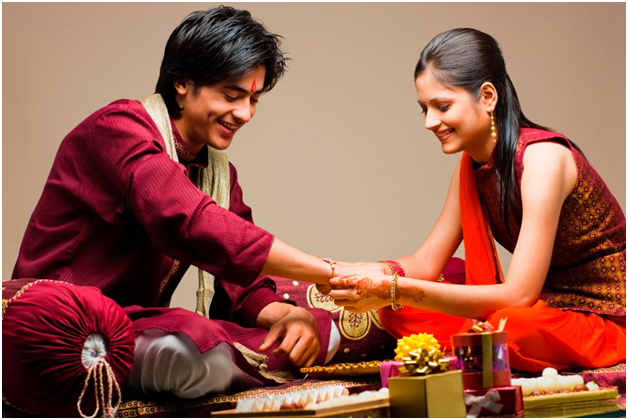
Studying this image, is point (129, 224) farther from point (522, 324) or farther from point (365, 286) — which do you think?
point (522, 324)

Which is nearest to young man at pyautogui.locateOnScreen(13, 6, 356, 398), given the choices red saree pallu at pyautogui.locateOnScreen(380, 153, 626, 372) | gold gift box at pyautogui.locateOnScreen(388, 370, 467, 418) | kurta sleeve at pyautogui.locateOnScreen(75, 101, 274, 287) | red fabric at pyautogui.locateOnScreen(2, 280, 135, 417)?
kurta sleeve at pyautogui.locateOnScreen(75, 101, 274, 287)

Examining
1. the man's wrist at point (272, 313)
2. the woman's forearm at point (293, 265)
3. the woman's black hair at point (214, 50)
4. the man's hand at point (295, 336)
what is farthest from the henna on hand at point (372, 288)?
the woman's black hair at point (214, 50)

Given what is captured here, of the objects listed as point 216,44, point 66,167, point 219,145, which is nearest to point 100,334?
point 66,167

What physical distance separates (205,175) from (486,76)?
104 cm

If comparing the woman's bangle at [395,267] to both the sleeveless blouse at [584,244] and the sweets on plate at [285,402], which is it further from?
the sweets on plate at [285,402]

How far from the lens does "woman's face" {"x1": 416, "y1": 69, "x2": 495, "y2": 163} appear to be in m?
2.72

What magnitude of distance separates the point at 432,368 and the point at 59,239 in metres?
1.29

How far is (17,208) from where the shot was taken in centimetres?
439

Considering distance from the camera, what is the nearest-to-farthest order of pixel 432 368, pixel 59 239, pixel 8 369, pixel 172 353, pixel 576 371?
pixel 432 368
pixel 8 369
pixel 172 353
pixel 59 239
pixel 576 371

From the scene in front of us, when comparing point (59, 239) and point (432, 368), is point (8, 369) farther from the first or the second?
point (432, 368)

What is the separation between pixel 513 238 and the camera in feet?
9.62

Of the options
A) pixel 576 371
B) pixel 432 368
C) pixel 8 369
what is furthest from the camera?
pixel 576 371

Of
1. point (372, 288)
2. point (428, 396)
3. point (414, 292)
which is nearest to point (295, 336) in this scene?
point (372, 288)

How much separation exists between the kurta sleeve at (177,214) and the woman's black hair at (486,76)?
0.92 m
